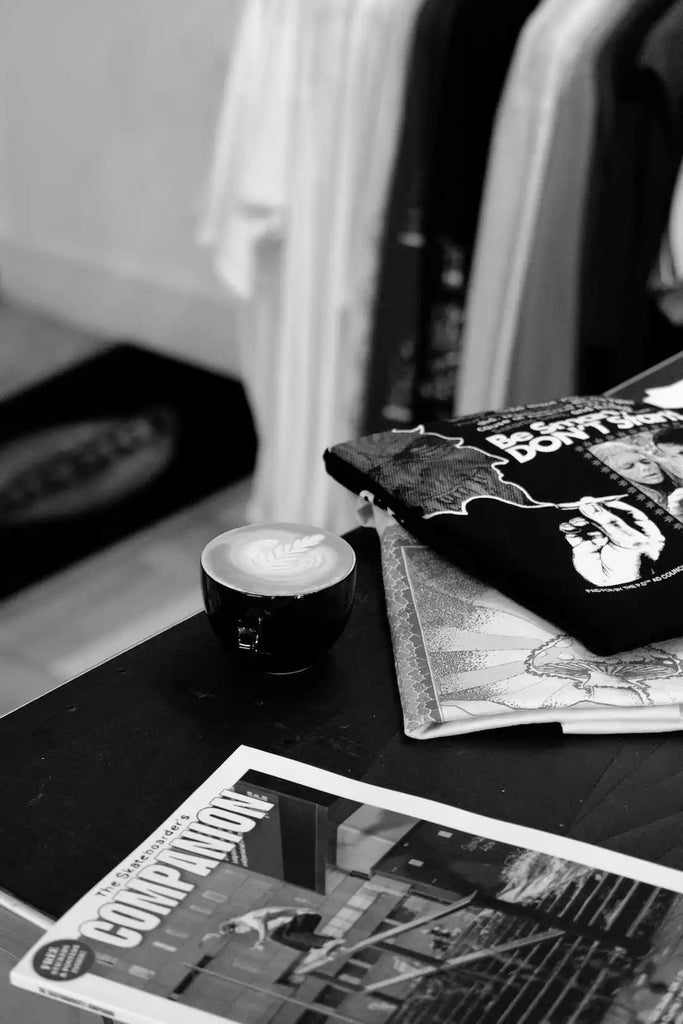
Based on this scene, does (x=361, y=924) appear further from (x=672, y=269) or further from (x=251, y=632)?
(x=672, y=269)

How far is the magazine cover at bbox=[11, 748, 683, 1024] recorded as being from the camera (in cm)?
46

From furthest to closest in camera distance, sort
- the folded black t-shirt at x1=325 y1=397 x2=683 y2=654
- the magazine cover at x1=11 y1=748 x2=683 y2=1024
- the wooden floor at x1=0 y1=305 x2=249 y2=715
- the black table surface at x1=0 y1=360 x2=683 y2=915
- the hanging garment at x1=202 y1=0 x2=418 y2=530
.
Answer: the wooden floor at x1=0 y1=305 x2=249 y2=715 < the hanging garment at x1=202 y1=0 x2=418 y2=530 < the folded black t-shirt at x1=325 y1=397 x2=683 y2=654 < the black table surface at x1=0 y1=360 x2=683 y2=915 < the magazine cover at x1=11 y1=748 x2=683 y2=1024

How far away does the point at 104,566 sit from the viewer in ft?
6.98

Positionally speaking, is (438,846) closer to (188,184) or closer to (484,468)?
(484,468)

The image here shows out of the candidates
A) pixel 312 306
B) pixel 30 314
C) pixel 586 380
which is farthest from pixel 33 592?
pixel 586 380

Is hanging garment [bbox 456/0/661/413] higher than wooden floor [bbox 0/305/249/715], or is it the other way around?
hanging garment [bbox 456/0/661/413]

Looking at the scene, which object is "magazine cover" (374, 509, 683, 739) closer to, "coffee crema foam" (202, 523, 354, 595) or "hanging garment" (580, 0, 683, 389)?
"coffee crema foam" (202, 523, 354, 595)

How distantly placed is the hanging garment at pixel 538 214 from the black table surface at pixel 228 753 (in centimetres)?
92

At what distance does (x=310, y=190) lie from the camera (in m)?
1.69

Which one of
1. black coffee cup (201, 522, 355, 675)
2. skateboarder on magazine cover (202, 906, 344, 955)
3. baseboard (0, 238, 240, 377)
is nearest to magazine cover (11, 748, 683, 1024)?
skateboarder on magazine cover (202, 906, 344, 955)

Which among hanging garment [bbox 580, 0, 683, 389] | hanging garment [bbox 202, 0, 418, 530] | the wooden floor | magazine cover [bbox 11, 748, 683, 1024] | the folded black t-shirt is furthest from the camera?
the wooden floor

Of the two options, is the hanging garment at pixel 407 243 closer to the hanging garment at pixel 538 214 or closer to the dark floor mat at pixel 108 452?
the hanging garment at pixel 538 214

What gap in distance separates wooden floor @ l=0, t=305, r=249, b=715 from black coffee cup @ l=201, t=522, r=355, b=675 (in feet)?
3.84

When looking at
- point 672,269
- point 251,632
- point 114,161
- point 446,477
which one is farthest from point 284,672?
point 114,161
